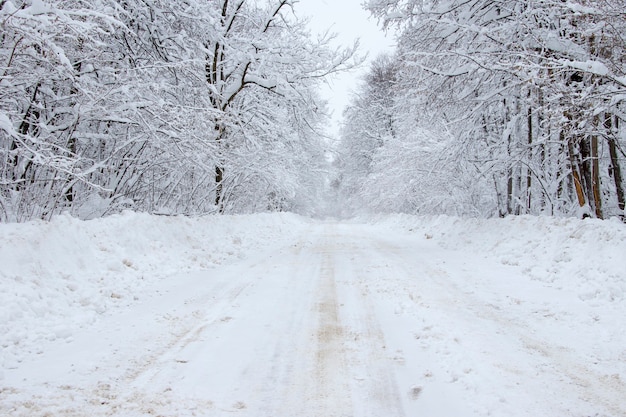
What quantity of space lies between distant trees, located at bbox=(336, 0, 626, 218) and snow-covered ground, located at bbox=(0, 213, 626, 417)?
199 centimetres

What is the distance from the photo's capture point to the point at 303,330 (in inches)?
184

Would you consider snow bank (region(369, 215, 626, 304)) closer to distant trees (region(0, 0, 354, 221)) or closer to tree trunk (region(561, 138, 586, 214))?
tree trunk (region(561, 138, 586, 214))

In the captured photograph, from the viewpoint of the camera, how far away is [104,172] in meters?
9.75

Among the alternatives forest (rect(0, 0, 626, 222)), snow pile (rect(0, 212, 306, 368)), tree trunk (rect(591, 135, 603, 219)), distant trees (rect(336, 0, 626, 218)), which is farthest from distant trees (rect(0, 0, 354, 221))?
tree trunk (rect(591, 135, 603, 219))

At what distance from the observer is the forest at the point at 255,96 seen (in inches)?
253

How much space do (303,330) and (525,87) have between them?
5.42m

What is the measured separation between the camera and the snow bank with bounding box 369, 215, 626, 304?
20.1 ft

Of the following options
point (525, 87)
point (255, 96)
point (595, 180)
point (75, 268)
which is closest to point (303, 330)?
point (75, 268)

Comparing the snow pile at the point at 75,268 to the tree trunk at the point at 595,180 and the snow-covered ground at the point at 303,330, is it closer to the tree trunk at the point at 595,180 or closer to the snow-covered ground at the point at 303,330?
the snow-covered ground at the point at 303,330

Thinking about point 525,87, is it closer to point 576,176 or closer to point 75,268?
point 576,176

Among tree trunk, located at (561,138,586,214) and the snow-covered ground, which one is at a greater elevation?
tree trunk, located at (561,138,586,214)

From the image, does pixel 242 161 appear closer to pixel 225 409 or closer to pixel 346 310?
pixel 346 310

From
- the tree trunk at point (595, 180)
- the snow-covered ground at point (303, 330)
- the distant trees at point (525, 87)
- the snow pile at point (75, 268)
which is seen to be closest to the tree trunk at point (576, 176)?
the distant trees at point (525, 87)

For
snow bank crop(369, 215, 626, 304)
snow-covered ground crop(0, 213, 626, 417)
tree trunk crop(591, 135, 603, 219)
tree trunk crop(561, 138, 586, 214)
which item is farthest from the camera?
tree trunk crop(561, 138, 586, 214)
